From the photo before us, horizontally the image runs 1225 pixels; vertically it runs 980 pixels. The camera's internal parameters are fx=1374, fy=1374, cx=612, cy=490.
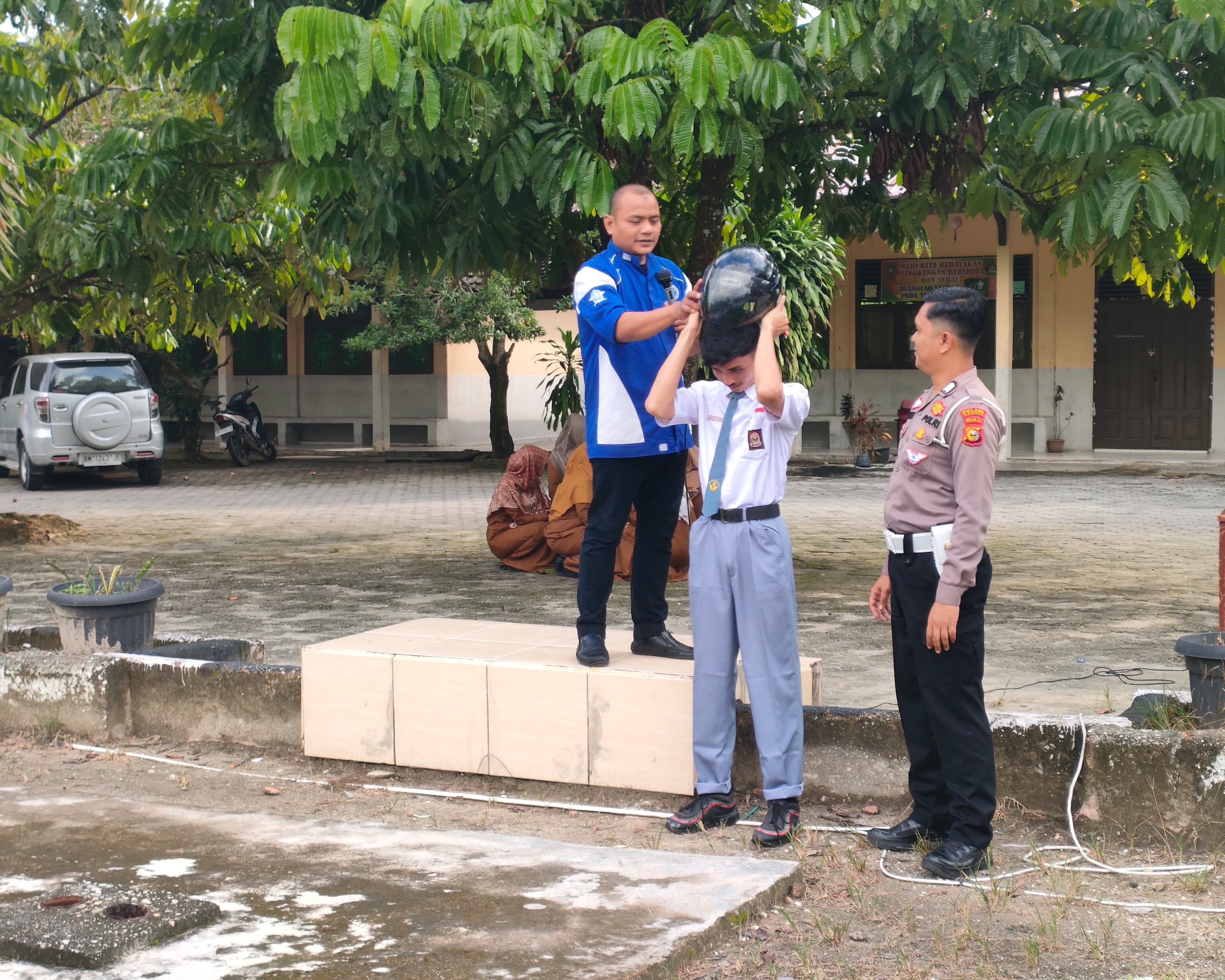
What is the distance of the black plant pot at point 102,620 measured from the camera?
19.1 ft

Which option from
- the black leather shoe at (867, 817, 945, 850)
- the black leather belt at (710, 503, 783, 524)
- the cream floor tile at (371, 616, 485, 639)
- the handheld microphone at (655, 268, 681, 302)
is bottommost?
the black leather shoe at (867, 817, 945, 850)

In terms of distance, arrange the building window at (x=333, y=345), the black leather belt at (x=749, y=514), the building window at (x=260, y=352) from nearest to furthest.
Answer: the black leather belt at (x=749, y=514)
the building window at (x=333, y=345)
the building window at (x=260, y=352)

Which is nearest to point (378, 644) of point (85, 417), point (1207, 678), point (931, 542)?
point (931, 542)

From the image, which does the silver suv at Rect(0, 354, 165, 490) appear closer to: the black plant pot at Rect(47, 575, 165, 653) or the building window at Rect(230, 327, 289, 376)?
the building window at Rect(230, 327, 289, 376)

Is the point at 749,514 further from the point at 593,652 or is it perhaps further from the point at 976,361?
the point at 976,361

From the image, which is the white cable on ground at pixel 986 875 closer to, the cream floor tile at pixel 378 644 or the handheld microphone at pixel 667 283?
the cream floor tile at pixel 378 644

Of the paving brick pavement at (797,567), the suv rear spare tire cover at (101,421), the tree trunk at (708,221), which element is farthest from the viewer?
the suv rear spare tire cover at (101,421)

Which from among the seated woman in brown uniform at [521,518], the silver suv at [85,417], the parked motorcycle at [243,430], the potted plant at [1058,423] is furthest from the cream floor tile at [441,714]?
the potted plant at [1058,423]

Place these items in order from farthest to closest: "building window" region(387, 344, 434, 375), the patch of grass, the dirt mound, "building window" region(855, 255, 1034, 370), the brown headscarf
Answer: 1. "building window" region(387, 344, 434, 375)
2. "building window" region(855, 255, 1034, 370)
3. the dirt mound
4. the brown headscarf
5. the patch of grass

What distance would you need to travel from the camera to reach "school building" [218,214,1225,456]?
21141 millimetres

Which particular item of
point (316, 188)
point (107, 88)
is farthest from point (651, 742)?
point (107, 88)

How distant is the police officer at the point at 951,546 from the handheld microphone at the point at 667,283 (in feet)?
3.57

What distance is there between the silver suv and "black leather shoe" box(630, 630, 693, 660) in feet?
46.7

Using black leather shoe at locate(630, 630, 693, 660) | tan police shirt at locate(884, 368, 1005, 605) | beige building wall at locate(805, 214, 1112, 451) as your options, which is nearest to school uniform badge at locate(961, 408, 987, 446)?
tan police shirt at locate(884, 368, 1005, 605)
